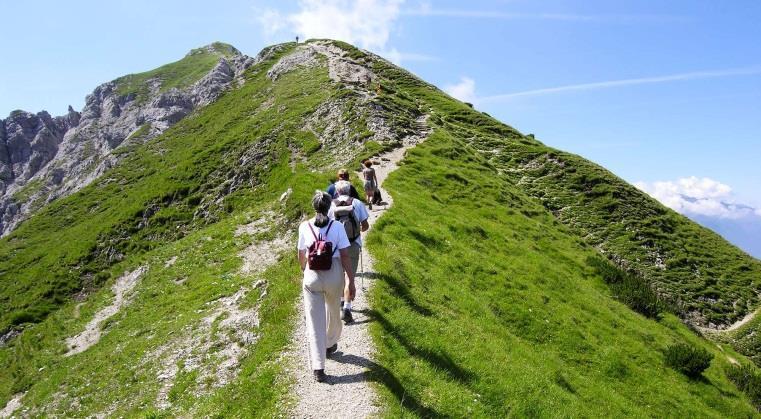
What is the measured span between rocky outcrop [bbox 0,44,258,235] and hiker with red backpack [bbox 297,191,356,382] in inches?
4008

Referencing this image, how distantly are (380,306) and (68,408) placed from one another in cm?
1301

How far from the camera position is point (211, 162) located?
5028cm

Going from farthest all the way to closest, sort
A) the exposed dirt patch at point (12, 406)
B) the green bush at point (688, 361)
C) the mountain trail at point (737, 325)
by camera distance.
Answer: the mountain trail at point (737, 325)
the green bush at point (688, 361)
the exposed dirt patch at point (12, 406)

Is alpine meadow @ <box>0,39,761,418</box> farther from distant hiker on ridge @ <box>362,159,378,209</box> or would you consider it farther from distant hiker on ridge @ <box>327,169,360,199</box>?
distant hiker on ridge @ <box>327,169,360,199</box>

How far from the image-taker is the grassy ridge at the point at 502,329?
12086mm

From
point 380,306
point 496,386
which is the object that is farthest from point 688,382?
point 380,306

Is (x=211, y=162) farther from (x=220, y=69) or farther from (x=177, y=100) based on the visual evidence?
(x=177, y=100)

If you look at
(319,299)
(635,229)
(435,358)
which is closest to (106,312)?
(319,299)

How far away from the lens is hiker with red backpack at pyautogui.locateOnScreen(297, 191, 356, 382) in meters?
9.71

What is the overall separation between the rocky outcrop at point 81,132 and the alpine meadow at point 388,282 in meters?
58.9

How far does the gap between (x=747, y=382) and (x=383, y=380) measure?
26175mm

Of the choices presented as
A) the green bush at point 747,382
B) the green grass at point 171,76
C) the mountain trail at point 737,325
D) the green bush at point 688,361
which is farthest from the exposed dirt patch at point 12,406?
the green grass at point 171,76

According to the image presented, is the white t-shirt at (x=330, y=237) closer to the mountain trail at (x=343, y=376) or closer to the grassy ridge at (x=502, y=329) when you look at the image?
the mountain trail at (x=343, y=376)

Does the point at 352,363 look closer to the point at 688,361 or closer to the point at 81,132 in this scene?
the point at 688,361
